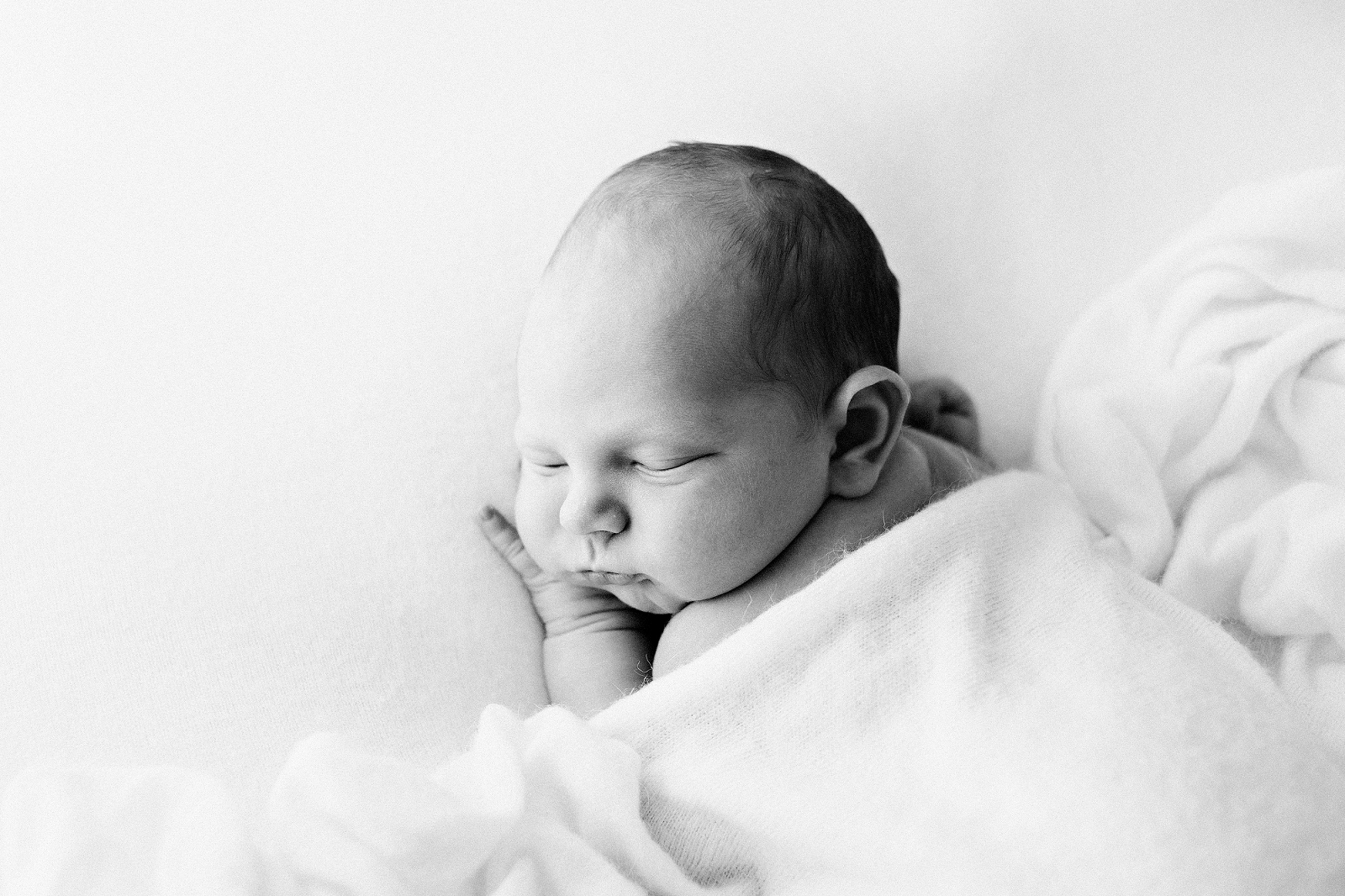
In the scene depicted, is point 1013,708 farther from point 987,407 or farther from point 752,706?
point 987,407

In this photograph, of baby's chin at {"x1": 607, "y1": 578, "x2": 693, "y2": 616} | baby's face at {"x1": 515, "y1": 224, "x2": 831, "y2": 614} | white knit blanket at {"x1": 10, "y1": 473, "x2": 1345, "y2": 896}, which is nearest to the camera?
white knit blanket at {"x1": 10, "y1": 473, "x2": 1345, "y2": 896}

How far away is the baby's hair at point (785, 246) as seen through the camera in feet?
3.68

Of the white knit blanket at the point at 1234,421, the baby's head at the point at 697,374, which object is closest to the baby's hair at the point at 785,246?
the baby's head at the point at 697,374

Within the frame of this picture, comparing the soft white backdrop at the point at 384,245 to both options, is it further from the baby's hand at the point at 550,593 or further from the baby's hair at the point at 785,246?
the baby's hair at the point at 785,246

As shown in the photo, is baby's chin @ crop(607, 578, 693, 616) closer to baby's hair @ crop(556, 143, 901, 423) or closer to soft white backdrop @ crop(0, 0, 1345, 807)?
soft white backdrop @ crop(0, 0, 1345, 807)

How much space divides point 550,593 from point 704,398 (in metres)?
0.31

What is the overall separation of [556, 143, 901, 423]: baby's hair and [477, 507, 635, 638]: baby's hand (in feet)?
1.03

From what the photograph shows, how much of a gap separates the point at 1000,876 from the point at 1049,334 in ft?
2.40

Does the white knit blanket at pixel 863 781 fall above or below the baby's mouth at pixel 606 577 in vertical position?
below

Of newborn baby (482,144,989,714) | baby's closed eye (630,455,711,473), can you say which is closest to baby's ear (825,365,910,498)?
newborn baby (482,144,989,714)

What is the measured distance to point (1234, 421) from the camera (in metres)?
1.29

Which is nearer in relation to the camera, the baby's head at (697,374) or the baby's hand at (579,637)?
the baby's head at (697,374)

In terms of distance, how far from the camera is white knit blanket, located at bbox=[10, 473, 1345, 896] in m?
0.88

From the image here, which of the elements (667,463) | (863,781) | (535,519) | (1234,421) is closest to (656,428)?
(667,463)
